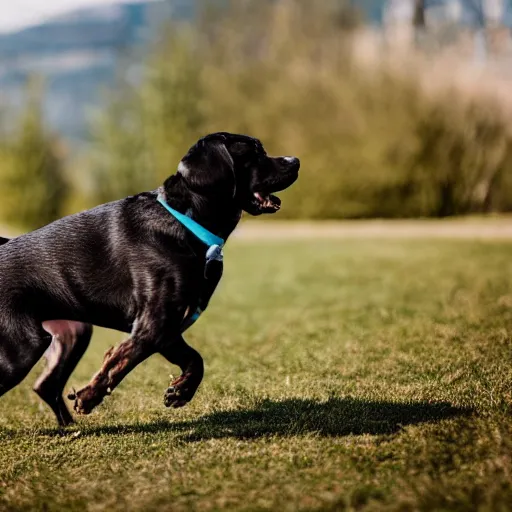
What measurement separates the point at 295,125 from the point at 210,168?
25.7 meters

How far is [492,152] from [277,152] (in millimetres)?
7863

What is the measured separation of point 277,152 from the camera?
101 ft

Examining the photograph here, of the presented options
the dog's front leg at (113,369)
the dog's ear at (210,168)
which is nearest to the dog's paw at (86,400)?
the dog's front leg at (113,369)

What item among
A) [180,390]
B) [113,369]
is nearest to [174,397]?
[180,390]

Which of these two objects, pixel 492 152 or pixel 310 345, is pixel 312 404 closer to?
pixel 310 345

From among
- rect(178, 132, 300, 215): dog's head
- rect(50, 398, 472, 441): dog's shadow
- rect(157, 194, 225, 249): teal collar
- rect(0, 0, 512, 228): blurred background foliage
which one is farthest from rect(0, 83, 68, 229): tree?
rect(157, 194, 225, 249): teal collar

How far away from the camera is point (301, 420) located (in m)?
4.84

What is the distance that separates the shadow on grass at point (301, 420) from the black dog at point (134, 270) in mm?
252

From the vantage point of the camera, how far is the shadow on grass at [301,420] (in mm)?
4617

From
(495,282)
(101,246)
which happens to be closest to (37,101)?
(495,282)

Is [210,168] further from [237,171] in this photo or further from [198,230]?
[198,230]

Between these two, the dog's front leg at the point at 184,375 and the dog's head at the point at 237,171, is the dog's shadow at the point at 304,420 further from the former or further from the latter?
the dog's head at the point at 237,171

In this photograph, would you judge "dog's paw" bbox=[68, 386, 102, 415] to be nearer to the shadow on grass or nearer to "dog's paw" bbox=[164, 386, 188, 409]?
the shadow on grass

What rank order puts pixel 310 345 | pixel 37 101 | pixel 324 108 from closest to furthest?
pixel 310 345 → pixel 324 108 → pixel 37 101
